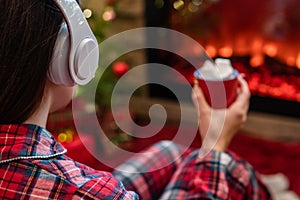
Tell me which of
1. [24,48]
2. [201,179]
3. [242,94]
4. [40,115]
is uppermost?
[24,48]

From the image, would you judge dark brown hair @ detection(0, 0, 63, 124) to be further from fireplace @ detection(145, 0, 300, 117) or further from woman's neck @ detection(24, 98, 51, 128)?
fireplace @ detection(145, 0, 300, 117)

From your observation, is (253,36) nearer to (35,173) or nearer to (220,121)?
(220,121)


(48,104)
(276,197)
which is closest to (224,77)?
(48,104)

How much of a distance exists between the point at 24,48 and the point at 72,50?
0.08 metres

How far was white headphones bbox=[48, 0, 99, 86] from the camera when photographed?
2.16 ft

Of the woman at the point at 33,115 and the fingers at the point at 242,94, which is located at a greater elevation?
the woman at the point at 33,115

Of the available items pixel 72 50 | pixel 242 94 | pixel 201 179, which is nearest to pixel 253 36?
pixel 242 94

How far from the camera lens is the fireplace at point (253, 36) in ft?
7.51

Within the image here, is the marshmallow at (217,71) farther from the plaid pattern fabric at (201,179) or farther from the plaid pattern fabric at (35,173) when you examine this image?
the plaid pattern fabric at (35,173)

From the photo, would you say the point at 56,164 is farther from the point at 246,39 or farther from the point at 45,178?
the point at 246,39

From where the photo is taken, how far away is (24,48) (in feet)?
2.04

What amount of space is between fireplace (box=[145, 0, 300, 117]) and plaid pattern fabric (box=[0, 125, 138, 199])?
1.78m

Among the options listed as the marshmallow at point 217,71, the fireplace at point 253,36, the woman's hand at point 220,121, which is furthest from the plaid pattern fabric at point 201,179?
the fireplace at point 253,36

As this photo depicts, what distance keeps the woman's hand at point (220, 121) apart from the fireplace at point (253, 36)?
4.22 ft
